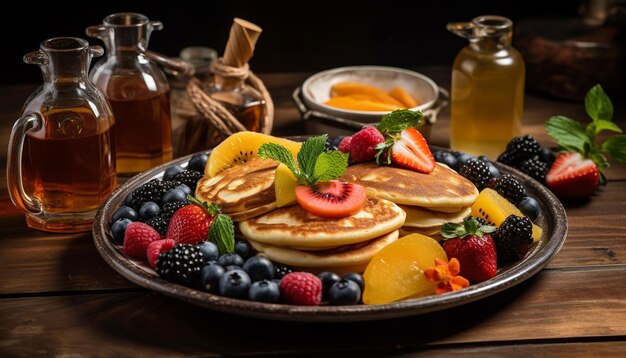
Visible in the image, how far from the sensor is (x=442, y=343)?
1629 millimetres

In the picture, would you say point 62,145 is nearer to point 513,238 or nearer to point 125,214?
point 125,214

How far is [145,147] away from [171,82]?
0.80m

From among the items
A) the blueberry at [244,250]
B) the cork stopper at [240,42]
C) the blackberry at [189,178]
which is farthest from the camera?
the cork stopper at [240,42]

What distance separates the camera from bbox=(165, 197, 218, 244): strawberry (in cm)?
183

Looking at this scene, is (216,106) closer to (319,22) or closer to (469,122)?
(469,122)

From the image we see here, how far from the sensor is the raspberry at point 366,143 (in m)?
2.02

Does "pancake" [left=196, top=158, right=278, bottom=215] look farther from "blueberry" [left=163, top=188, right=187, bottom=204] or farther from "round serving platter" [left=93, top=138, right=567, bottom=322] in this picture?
"round serving platter" [left=93, top=138, right=567, bottom=322]

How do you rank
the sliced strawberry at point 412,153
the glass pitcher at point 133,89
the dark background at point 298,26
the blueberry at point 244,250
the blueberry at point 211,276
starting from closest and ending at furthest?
the blueberry at point 211,276
the blueberry at point 244,250
the sliced strawberry at point 412,153
the glass pitcher at point 133,89
the dark background at point 298,26

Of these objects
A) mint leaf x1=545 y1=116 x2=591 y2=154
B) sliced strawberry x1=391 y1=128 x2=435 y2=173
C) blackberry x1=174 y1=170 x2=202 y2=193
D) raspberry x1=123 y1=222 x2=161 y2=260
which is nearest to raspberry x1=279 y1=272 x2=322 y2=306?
raspberry x1=123 y1=222 x2=161 y2=260

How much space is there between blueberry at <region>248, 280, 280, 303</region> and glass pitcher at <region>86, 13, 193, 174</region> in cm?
92

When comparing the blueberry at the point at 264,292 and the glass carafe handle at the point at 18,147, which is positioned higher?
the glass carafe handle at the point at 18,147

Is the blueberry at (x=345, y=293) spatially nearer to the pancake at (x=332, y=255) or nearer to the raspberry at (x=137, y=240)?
the pancake at (x=332, y=255)

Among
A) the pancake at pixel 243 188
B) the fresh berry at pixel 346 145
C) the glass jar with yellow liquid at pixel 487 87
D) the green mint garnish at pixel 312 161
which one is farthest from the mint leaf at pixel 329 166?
the glass jar with yellow liquid at pixel 487 87

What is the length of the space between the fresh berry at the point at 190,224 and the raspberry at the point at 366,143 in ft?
1.25
